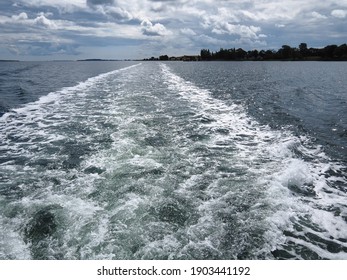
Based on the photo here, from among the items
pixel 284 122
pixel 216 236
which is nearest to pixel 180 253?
pixel 216 236

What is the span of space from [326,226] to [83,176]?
24.6 ft

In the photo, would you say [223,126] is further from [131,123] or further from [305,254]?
[305,254]

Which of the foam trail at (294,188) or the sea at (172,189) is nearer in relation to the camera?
the sea at (172,189)

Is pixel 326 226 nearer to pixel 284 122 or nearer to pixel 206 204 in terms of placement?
pixel 206 204

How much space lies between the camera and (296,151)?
12.1 metres

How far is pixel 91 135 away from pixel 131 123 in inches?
110

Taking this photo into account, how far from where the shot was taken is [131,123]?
1593 cm

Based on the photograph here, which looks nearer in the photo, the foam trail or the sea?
the sea

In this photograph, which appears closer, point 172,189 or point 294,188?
A: point 172,189

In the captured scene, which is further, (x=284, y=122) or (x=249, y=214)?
(x=284, y=122)
